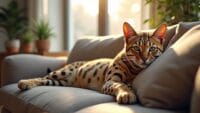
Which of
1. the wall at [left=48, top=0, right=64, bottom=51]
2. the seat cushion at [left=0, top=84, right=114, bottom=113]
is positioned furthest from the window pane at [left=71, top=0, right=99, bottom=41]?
the seat cushion at [left=0, top=84, right=114, bottom=113]

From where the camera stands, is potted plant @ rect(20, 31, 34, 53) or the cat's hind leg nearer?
the cat's hind leg

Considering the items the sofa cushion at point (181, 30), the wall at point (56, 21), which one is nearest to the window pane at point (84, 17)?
the wall at point (56, 21)

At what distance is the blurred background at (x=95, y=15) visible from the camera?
8.95ft

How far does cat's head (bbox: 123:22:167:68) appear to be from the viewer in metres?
2.01

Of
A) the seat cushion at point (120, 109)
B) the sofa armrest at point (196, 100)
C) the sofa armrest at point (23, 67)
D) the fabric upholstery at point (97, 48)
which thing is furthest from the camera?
the sofa armrest at point (23, 67)

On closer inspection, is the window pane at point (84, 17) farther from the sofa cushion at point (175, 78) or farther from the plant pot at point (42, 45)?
the sofa cushion at point (175, 78)

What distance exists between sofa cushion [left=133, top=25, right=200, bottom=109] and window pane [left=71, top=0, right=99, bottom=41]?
2.47 m

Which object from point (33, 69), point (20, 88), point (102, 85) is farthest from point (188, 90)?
point (33, 69)

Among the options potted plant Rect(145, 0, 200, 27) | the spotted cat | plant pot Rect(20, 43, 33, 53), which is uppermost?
potted plant Rect(145, 0, 200, 27)

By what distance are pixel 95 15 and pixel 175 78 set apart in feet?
8.68

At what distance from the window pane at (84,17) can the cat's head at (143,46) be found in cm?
206

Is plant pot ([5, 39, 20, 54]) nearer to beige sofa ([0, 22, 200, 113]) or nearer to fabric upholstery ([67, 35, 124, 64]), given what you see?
fabric upholstery ([67, 35, 124, 64])

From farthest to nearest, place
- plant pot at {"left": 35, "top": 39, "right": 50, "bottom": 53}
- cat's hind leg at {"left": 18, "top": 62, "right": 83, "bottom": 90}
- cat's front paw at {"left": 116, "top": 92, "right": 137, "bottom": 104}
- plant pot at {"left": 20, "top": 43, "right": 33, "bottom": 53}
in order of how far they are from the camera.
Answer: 1. plant pot at {"left": 20, "top": 43, "right": 33, "bottom": 53}
2. plant pot at {"left": 35, "top": 39, "right": 50, "bottom": 53}
3. cat's hind leg at {"left": 18, "top": 62, "right": 83, "bottom": 90}
4. cat's front paw at {"left": 116, "top": 92, "right": 137, "bottom": 104}

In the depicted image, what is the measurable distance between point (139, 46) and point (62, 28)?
284cm
